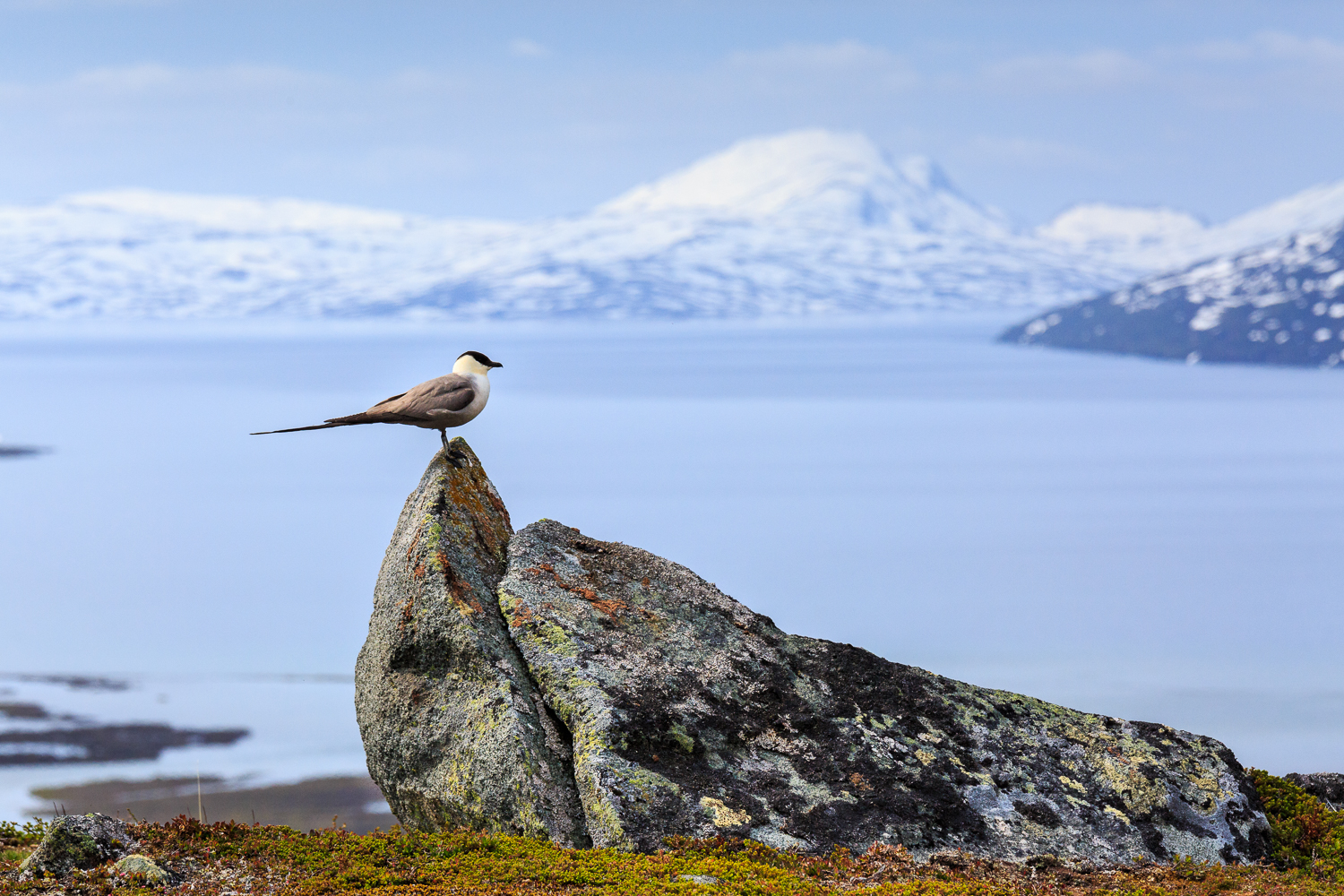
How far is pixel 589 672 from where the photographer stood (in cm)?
1242

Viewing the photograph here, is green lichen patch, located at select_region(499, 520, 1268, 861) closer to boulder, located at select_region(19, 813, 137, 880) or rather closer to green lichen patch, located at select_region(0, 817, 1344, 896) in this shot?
green lichen patch, located at select_region(0, 817, 1344, 896)

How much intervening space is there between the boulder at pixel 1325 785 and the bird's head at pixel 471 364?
1181cm

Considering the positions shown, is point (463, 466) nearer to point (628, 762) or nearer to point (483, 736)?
point (483, 736)

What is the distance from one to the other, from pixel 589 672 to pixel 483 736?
4.32ft

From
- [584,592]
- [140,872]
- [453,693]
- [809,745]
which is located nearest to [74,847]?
[140,872]

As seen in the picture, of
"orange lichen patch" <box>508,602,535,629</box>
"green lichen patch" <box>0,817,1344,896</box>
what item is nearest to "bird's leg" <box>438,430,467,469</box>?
"orange lichen patch" <box>508,602,535,629</box>

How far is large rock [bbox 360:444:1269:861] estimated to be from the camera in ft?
38.4

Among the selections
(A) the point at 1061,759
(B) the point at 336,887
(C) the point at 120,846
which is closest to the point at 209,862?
(C) the point at 120,846

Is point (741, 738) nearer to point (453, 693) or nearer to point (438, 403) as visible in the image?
point (453, 693)

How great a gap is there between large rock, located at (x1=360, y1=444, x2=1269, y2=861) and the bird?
79 centimetres

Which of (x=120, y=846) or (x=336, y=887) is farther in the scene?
(x=120, y=846)

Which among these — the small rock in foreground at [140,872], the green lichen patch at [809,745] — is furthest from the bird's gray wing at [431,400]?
the small rock in foreground at [140,872]

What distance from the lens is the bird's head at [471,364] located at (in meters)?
14.1

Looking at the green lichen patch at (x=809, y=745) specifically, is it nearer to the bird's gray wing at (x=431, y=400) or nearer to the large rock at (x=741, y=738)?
the large rock at (x=741, y=738)
